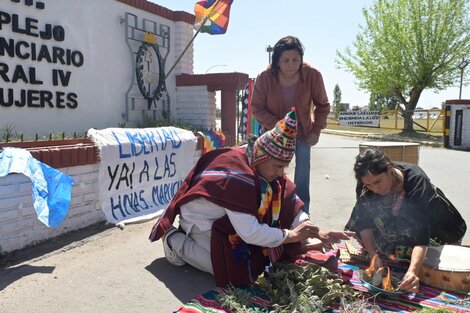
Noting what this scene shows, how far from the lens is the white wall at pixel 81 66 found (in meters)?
5.35

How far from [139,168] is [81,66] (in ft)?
6.62

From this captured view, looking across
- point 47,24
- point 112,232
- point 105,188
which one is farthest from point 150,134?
point 47,24

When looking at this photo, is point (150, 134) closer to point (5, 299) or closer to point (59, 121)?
point (59, 121)

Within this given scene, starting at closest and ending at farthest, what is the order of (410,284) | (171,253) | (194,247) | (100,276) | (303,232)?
(410,284), (303,232), (194,247), (100,276), (171,253)

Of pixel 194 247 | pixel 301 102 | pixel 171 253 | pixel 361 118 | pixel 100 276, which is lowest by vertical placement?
pixel 100 276

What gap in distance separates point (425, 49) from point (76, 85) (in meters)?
20.0

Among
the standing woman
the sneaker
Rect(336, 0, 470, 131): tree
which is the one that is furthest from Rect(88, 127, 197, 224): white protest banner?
Rect(336, 0, 470, 131): tree

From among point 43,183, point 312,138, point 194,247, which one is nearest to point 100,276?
point 194,247

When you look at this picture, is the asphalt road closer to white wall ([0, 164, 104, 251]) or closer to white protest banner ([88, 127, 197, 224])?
white wall ([0, 164, 104, 251])

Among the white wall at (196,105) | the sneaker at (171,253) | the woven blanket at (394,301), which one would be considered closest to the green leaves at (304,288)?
the woven blanket at (394,301)

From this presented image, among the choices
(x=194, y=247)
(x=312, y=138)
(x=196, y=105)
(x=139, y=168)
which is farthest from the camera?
(x=196, y=105)

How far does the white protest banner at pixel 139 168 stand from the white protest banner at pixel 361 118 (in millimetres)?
20691

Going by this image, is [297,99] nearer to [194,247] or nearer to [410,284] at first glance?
[194,247]

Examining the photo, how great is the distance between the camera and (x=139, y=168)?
209 inches
